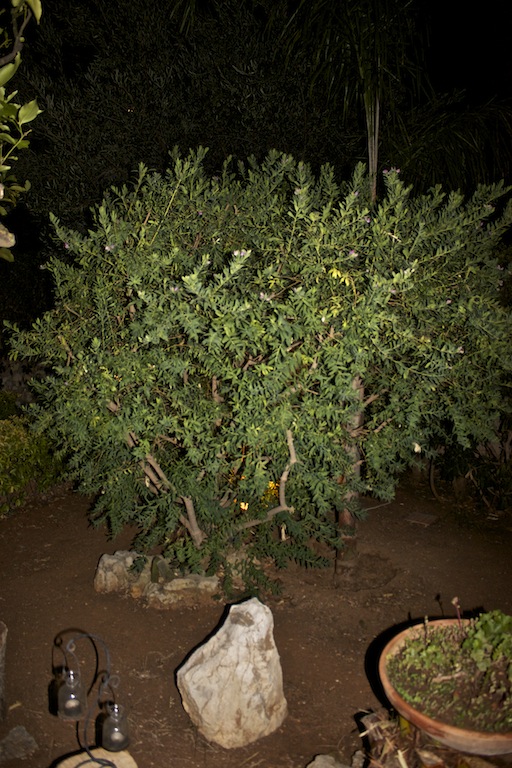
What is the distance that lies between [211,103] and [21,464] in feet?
12.3

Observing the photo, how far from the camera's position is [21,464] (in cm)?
570

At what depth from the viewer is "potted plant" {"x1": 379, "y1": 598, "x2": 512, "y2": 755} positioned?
8.21 feet

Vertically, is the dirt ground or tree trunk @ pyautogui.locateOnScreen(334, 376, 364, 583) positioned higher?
tree trunk @ pyautogui.locateOnScreen(334, 376, 364, 583)

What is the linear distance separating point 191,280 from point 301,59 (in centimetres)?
398

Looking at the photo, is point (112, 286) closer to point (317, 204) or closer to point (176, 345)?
point (176, 345)

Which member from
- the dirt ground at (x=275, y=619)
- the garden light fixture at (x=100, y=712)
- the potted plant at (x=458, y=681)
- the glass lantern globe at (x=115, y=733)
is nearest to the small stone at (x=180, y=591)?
the dirt ground at (x=275, y=619)

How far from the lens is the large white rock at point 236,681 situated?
307cm

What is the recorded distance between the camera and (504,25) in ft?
19.6

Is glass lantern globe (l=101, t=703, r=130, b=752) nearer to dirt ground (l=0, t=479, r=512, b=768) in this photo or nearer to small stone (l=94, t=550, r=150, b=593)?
dirt ground (l=0, t=479, r=512, b=768)

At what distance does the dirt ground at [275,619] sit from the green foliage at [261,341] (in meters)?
0.48

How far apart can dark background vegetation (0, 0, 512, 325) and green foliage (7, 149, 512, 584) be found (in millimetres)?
1890

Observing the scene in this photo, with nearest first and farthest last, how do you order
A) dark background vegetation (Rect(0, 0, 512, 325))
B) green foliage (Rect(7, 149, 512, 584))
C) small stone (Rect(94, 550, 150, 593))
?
green foliage (Rect(7, 149, 512, 584)) < small stone (Rect(94, 550, 150, 593)) < dark background vegetation (Rect(0, 0, 512, 325))

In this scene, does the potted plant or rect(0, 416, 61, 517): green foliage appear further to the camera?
rect(0, 416, 61, 517): green foliage

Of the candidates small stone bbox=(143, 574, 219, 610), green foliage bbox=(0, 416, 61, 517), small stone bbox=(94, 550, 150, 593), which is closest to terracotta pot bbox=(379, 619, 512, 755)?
small stone bbox=(143, 574, 219, 610)
